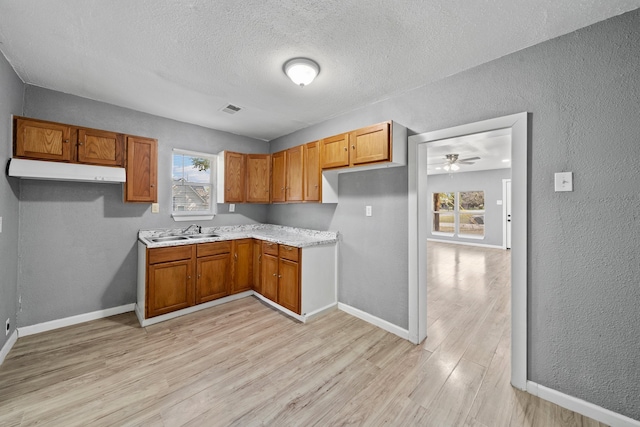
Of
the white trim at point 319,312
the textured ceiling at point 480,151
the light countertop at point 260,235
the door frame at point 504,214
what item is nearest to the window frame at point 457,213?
the door frame at point 504,214

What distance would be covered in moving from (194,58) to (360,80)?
1538mm

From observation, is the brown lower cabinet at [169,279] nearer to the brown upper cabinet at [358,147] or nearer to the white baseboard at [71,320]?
the white baseboard at [71,320]

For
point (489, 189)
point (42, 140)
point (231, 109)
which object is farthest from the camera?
point (489, 189)

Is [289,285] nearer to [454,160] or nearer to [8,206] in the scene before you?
[8,206]

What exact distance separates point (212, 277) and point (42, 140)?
2.28 m

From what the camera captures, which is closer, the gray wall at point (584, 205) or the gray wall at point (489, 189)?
the gray wall at point (584, 205)

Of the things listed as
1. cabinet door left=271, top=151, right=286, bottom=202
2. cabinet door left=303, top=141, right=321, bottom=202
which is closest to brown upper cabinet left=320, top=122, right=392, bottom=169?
cabinet door left=303, top=141, right=321, bottom=202

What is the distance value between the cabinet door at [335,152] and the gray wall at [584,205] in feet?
4.52

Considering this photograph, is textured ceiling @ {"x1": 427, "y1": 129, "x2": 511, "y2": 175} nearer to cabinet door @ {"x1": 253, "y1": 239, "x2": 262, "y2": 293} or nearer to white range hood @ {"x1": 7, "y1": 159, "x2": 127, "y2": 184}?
cabinet door @ {"x1": 253, "y1": 239, "x2": 262, "y2": 293}

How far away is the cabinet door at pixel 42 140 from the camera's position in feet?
7.84

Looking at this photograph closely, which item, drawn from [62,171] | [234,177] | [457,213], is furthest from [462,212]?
[62,171]

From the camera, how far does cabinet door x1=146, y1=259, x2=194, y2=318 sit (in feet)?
9.46

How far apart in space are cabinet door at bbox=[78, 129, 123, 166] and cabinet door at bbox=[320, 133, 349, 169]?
8.04 feet

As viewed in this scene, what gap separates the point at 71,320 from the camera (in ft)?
9.45
